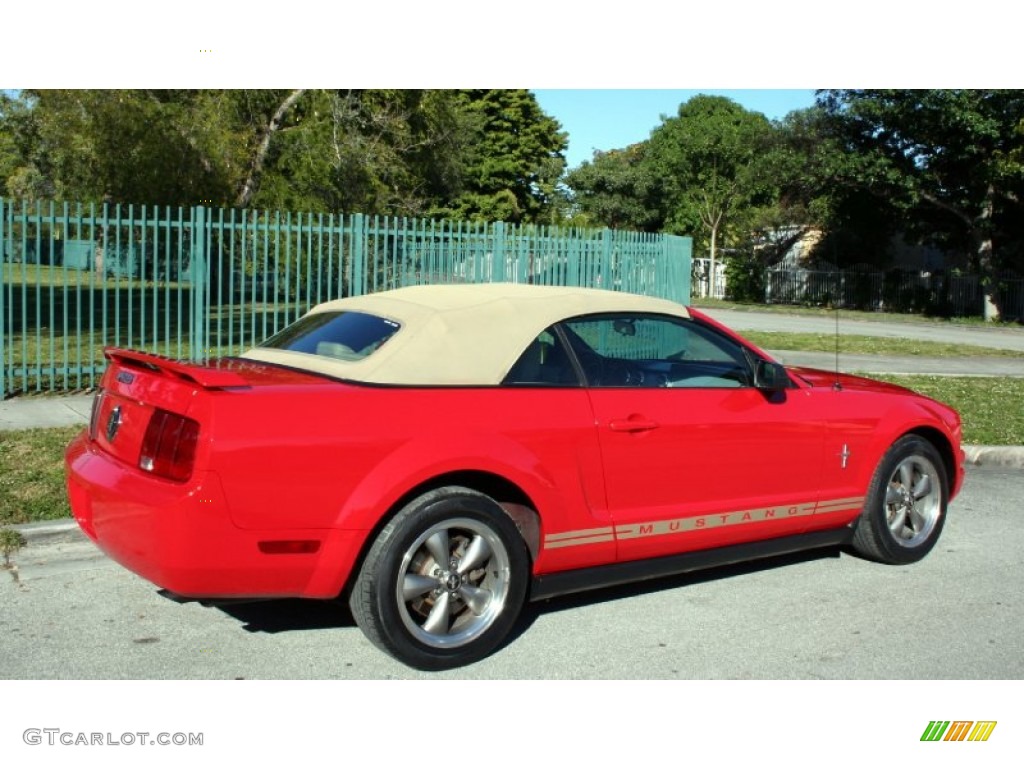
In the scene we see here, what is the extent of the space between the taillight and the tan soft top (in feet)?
2.49

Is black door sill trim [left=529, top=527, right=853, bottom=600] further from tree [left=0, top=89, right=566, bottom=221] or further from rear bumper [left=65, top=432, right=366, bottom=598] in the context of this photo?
tree [left=0, top=89, right=566, bottom=221]

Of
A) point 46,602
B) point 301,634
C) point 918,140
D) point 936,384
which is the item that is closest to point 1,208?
point 46,602

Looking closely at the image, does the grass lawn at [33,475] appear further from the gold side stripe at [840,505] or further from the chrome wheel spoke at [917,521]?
the chrome wheel spoke at [917,521]

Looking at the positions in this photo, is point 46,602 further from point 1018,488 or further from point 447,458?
point 1018,488

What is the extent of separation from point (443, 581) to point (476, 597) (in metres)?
0.21

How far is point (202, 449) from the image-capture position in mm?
3990

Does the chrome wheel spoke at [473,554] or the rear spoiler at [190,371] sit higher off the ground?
the rear spoiler at [190,371]

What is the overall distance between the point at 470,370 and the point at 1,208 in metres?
8.11

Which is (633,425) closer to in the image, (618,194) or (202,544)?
(202,544)

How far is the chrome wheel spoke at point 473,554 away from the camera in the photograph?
4.54 metres

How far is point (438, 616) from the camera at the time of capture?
14.8 feet

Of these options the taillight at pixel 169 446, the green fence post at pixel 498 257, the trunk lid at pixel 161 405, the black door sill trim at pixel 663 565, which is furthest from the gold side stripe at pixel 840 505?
the green fence post at pixel 498 257
